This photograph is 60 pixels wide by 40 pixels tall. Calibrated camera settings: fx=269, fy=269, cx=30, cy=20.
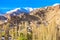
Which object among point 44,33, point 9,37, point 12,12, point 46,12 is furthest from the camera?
point 46,12

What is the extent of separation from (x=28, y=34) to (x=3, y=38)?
200 centimetres

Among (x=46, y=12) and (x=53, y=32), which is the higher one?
(x=46, y=12)

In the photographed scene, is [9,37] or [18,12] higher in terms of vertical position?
[18,12]

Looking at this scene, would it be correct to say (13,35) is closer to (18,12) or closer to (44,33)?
(44,33)

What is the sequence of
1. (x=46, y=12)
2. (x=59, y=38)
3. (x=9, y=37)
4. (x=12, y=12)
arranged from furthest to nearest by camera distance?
(x=46, y=12) < (x=12, y=12) < (x=9, y=37) < (x=59, y=38)

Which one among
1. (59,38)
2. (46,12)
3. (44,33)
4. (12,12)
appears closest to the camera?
(44,33)

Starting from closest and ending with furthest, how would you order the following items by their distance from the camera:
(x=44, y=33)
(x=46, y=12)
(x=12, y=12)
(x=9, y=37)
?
(x=44, y=33) → (x=9, y=37) → (x=12, y=12) → (x=46, y=12)

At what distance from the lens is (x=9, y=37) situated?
56.6 ft

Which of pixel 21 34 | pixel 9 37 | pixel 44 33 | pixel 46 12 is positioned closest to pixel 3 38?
pixel 9 37

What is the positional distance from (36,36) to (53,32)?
1.08 m

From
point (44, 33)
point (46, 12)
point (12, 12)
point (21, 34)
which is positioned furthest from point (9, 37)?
point (46, 12)

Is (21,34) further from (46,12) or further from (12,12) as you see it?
(46,12)

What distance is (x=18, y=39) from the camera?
14.8 meters

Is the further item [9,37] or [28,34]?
[9,37]
